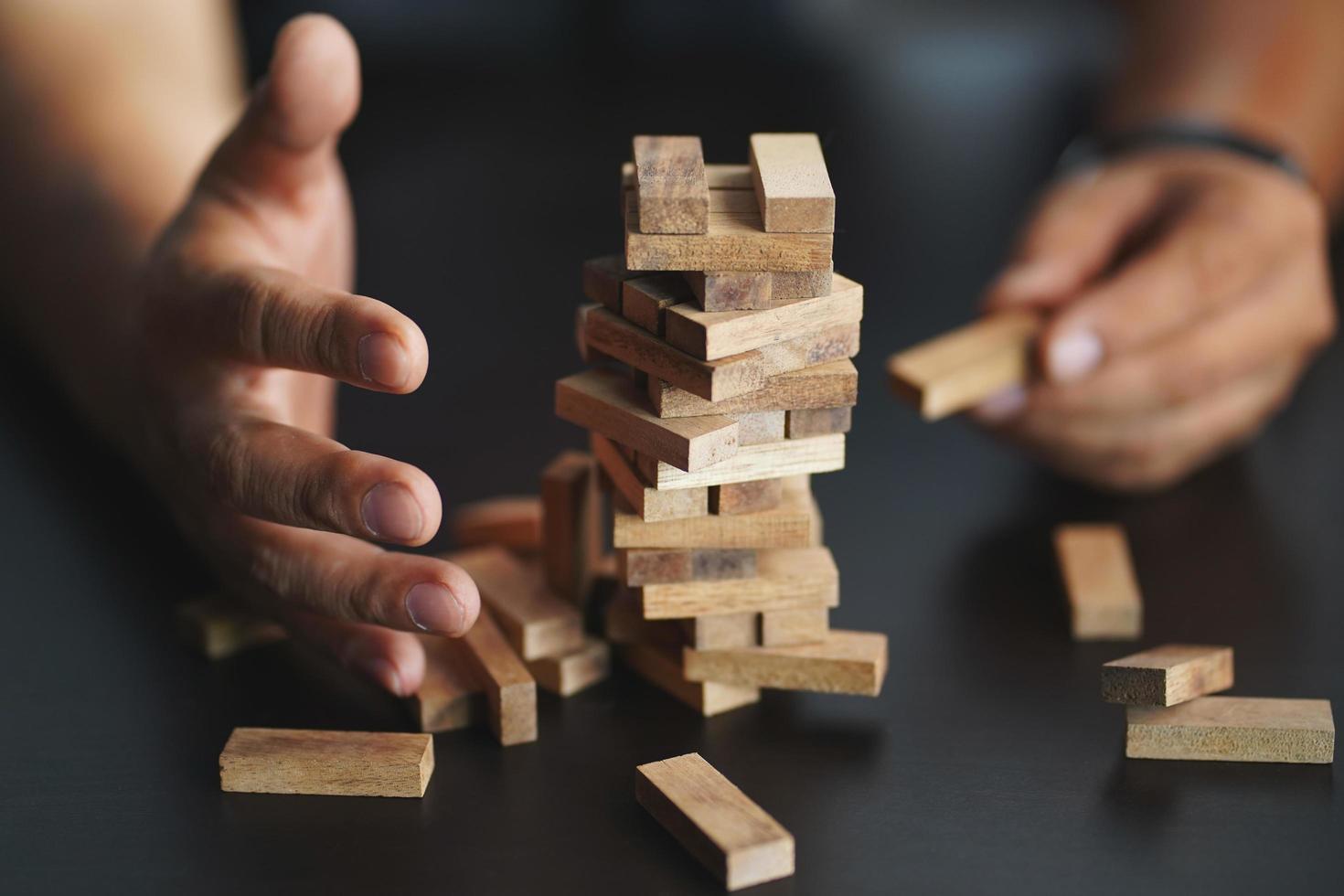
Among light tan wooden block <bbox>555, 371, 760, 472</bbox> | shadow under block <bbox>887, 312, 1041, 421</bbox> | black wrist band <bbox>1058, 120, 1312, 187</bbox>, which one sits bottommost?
light tan wooden block <bbox>555, 371, 760, 472</bbox>

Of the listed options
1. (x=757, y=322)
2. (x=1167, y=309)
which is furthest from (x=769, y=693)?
(x=1167, y=309)

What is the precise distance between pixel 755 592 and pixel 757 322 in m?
0.31

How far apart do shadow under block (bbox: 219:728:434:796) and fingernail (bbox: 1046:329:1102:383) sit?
1.06m

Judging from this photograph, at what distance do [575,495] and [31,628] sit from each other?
27.3 inches

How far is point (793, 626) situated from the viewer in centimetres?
148

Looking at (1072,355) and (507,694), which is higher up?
(1072,355)

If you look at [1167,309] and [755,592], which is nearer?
[755,592]

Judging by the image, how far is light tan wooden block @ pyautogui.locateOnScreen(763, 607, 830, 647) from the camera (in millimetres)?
1464

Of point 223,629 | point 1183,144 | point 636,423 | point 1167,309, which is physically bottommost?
point 223,629

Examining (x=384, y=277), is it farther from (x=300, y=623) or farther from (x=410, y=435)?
(x=300, y=623)

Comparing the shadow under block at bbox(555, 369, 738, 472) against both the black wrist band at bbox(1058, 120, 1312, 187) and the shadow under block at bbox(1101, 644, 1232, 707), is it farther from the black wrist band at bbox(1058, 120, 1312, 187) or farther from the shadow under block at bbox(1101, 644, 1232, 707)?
the black wrist band at bbox(1058, 120, 1312, 187)

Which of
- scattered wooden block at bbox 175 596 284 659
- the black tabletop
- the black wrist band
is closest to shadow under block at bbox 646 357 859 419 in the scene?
the black tabletop

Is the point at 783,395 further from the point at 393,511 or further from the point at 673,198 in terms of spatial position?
the point at 393,511

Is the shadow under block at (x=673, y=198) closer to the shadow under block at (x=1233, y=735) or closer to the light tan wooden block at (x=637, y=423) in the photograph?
the light tan wooden block at (x=637, y=423)
